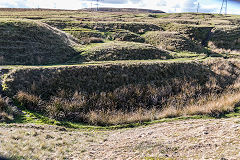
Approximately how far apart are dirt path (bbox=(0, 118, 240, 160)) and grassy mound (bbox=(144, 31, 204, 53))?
2585 cm

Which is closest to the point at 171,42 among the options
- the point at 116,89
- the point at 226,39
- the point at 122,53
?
the point at 122,53

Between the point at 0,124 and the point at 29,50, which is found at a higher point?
the point at 29,50

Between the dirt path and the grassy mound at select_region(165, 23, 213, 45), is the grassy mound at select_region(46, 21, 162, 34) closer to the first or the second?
the grassy mound at select_region(165, 23, 213, 45)

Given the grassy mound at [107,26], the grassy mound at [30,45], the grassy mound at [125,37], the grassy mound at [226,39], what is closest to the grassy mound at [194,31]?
the grassy mound at [226,39]

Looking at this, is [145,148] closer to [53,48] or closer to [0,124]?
[0,124]

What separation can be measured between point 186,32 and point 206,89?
31.0 metres

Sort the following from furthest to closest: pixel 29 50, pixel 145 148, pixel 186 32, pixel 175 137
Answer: pixel 186 32
pixel 29 50
pixel 175 137
pixel 145 148

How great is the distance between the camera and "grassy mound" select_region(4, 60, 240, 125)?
14.7m

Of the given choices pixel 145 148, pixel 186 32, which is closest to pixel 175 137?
pixel 145 148

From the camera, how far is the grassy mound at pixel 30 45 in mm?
21734

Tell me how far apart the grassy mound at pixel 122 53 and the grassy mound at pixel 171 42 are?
6597 mm

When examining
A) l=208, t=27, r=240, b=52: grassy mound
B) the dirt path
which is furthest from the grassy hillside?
l=208, t=27, r=240, b=52: grassy mound

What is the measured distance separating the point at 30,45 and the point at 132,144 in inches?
812

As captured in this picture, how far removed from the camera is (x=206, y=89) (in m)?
20.2
